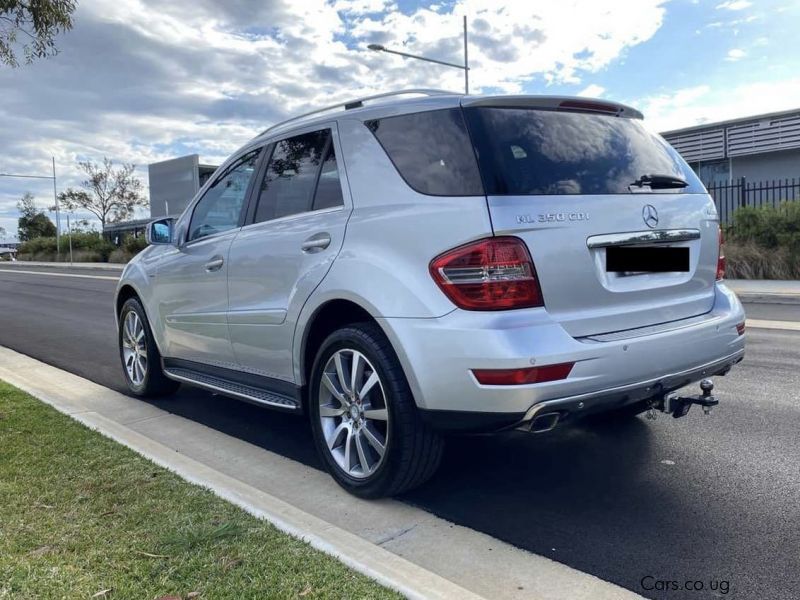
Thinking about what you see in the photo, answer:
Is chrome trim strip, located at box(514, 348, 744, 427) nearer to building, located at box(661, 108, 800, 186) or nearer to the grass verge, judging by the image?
the grass verge

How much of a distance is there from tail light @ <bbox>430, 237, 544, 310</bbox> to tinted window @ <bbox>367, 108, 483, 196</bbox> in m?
0.27

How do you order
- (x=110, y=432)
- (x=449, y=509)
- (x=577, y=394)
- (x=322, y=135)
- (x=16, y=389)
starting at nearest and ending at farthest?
(x=577, y=394) → (x=449, y=509) → (x=322, y=135) → (x=110, y=432) → (x=16, y=389)

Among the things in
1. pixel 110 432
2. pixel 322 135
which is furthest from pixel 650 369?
pixel 110 432

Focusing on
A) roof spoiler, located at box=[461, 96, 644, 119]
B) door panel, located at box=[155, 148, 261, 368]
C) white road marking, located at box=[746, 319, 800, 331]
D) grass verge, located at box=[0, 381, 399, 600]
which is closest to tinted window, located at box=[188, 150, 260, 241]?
door panel, located at box=[155, 148, 261, 368]

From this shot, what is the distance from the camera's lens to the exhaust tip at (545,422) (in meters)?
2.86

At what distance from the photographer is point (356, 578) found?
2596mm

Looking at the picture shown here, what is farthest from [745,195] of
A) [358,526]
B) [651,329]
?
[358,526]

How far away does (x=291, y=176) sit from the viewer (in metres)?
4.11

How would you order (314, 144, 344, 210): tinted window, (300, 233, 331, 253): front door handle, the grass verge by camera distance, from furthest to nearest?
1. (314, 144, 344, 210): tinted window
2. (300, 233, 331, 253): front door handle
3. the grass verge

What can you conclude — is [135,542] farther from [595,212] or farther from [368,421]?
[595,212]

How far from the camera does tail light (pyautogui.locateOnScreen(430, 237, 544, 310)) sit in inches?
113

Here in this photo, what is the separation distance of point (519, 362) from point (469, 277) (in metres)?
0.41

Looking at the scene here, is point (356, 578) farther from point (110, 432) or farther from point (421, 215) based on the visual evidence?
point (110, 432)

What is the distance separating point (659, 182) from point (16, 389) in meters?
5.46
